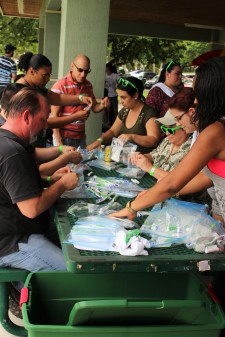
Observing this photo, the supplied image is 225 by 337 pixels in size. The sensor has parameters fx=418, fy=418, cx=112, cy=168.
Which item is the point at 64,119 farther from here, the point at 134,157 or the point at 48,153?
the point at 134,157

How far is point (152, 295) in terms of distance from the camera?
220 centimetres

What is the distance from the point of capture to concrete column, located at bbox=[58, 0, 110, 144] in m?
5.01

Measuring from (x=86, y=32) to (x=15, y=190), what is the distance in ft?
11.4

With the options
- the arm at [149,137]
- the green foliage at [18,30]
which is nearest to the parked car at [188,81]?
the arm at [149,137]

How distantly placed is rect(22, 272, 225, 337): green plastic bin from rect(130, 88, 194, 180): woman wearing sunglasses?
829mm

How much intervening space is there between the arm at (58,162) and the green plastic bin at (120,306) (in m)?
1.03

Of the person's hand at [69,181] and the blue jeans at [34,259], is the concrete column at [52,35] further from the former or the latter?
the blue jeans at [34,259]

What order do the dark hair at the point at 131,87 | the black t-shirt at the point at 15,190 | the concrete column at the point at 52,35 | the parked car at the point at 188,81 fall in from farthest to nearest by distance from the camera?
the concrete column at the point at 52,35, the dark hair at the point at 131,87, the parked car at the point at 188,81, the black t-shirt at the point at 15,190

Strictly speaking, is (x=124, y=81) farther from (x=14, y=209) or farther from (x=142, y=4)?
(x=142, y=4)

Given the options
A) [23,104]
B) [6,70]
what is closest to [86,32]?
[23,104]

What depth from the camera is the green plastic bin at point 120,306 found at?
1571mm

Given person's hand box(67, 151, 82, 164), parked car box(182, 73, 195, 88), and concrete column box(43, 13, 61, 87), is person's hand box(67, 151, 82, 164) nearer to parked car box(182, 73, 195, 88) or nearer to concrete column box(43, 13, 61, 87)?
parked car box(182, 73, 195, 88)

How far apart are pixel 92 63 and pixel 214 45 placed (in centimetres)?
1082

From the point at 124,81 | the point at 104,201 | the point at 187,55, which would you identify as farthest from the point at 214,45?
the point at 187,55
